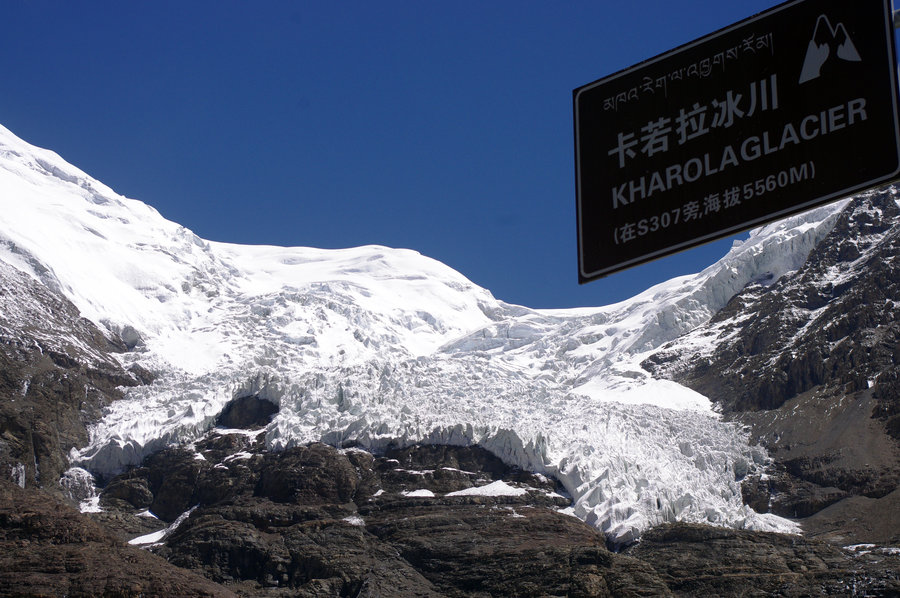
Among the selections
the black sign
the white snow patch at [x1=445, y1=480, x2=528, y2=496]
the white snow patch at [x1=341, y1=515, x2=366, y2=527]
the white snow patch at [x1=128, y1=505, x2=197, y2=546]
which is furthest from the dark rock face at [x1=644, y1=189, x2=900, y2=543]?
Answer: the black sign

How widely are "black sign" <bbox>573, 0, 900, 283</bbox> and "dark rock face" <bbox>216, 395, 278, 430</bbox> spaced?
143 metres

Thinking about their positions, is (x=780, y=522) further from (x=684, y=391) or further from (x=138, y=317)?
(x=138, y=317)

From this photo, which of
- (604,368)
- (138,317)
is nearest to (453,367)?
(604,368)

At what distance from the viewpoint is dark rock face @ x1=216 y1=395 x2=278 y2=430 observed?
149 meters

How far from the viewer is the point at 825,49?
712 cm

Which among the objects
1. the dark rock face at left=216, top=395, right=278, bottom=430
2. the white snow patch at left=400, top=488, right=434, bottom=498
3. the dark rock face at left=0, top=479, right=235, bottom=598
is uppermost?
the dark rock face at left=216, top=395, right=278, bottom=430

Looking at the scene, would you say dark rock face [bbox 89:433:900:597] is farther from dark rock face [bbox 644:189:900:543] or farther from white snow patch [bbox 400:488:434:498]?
dark rock face [bbox 644:189:900:543]

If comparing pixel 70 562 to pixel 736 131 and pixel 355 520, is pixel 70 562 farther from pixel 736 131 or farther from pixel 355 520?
pixel 736 131

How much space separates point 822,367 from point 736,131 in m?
160

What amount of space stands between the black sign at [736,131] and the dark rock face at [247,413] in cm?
14344

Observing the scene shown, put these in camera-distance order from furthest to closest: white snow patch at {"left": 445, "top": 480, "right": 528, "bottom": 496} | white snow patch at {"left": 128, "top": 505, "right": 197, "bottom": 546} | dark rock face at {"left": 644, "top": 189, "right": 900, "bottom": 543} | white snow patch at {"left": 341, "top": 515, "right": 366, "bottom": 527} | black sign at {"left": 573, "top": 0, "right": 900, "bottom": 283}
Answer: dark rock face at {"left": 644, "top": 189, "right": 900, "bottom": 543}, white snow patch at {"left": 128, "top": 505, "right": 197, "bottom": 546}, white snow patch at {"left": 445, "top": 480, "right": 528, "bottom": 496}, white snow patch at {"left": 341, "top": 515, "right": 366, "bottom": 527}, black sign at {"left": 573, "top": 0, "right": 900, "bottom": 283}

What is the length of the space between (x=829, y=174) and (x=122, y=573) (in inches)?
3879

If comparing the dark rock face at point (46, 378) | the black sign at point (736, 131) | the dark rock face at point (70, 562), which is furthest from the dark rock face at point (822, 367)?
the black sign at point (736, 131)

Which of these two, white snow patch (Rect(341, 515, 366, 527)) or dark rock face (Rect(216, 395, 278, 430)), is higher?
dark rock face (Rect(216, 395, 278, 430))
